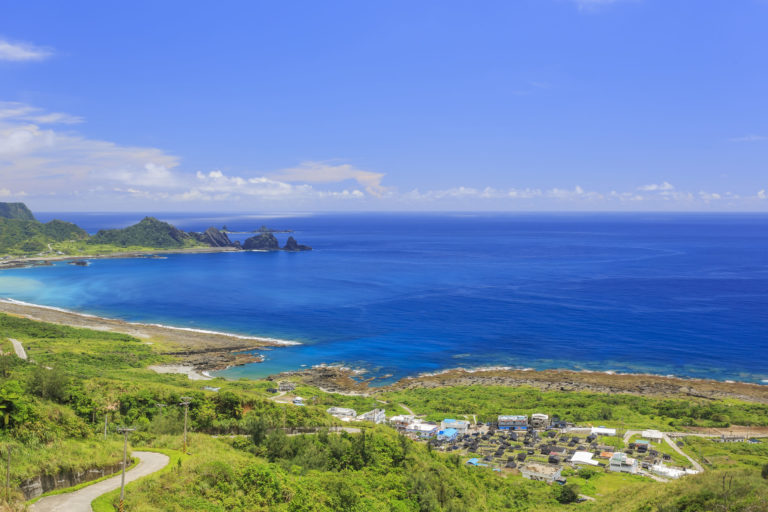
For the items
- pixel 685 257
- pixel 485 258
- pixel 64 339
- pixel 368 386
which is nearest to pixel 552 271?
pixel 485 258

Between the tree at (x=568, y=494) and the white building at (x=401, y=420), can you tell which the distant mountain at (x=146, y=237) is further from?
the tree at (x=568, y=494)

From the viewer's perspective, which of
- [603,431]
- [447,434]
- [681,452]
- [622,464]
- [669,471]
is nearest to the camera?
[669,471]

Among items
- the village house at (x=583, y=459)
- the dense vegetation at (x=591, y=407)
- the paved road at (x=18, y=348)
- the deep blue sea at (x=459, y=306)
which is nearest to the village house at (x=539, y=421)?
the dense vegetation at (x=591, y=407)

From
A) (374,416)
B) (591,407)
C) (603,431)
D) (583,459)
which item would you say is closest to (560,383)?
(591,407)

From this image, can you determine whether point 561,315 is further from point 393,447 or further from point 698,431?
point 393,447

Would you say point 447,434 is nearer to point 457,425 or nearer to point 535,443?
point 457,425
